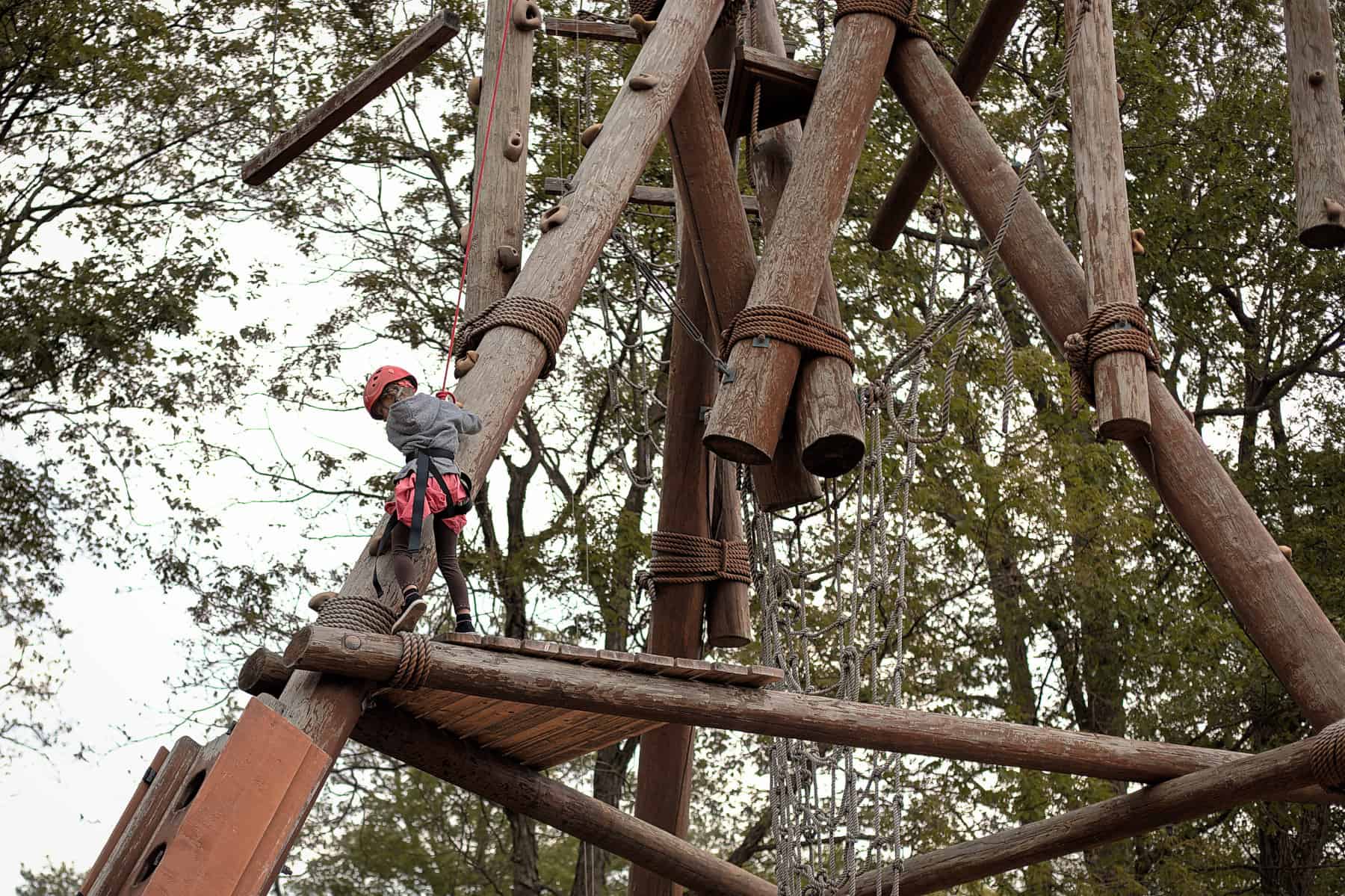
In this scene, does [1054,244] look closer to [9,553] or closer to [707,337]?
[707,337]

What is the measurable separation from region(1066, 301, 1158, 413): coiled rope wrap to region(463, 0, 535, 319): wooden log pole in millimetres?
1667

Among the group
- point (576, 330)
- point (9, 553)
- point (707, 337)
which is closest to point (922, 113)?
point (707, 337)

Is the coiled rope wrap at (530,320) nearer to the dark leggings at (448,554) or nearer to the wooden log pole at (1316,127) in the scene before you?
the dark leggings at (448,554)

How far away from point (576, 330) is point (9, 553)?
4494 millimetres

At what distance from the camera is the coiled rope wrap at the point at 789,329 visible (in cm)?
454

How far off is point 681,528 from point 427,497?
91.7 inches

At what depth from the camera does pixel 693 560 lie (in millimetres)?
5684

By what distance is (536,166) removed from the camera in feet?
37.9

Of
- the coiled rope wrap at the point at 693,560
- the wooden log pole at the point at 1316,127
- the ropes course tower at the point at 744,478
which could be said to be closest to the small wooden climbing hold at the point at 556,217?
the ropes course tower at the point at 744,478

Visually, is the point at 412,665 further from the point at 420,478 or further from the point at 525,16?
the point at 525,16

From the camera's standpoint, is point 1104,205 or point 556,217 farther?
point 1104,205

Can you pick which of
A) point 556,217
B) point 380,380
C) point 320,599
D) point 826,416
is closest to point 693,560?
point 826,416

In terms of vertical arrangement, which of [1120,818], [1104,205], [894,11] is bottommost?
[1120,818]

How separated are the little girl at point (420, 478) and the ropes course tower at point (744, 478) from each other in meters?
0.07
